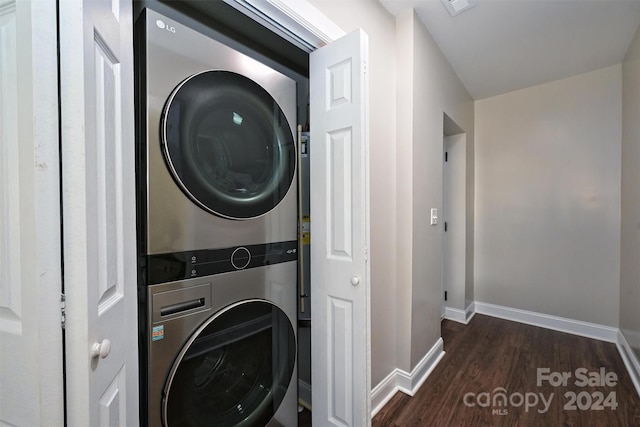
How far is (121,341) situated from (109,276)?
18 cm

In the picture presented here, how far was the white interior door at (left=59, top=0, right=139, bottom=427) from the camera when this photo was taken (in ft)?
1.57

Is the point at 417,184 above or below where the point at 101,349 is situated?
above

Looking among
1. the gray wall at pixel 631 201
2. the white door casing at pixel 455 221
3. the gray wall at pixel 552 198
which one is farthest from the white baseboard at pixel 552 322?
the white door casing at pixel 455 221

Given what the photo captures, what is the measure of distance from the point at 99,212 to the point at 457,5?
2.23 meters

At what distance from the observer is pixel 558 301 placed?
2.75m

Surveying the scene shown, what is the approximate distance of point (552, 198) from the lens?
9.05ft

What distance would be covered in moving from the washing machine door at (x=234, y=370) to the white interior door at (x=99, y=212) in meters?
0.18

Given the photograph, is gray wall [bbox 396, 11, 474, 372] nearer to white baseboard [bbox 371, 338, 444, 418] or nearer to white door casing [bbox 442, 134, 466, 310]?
white baseboard [bbox 371, 338, 444, 418]

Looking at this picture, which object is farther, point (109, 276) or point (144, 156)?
point (144, 156)

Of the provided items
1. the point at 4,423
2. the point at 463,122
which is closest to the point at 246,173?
the point at 4,423

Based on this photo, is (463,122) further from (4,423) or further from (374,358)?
(4,423)

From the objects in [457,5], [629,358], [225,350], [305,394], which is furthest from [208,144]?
[629,358]

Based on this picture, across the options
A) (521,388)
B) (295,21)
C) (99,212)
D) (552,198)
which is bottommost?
(521,388)

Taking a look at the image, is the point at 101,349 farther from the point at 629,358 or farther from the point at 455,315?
the point at 629,358
